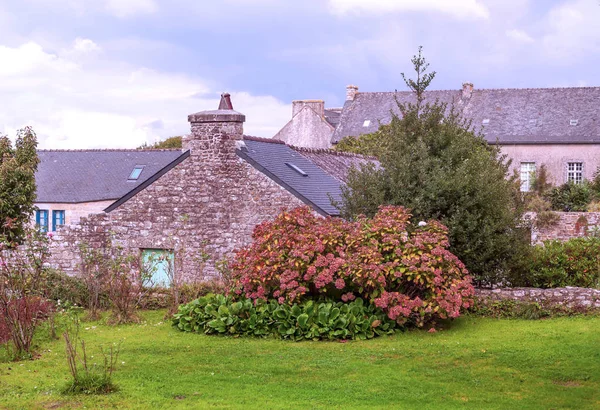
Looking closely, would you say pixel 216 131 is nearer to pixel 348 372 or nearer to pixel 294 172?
pixel 294 172

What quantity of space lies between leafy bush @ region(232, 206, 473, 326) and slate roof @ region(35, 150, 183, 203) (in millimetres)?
30155

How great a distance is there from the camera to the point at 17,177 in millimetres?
22547

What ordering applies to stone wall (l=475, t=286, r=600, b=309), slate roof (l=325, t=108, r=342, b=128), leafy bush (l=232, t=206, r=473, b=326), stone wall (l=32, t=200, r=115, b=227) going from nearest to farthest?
leafy bush (l=232, t=206, r=473, b=326)
stone wall (l=475, t=286, r=600, b=309)
stone wall (l=32, t=200, r=115, b=227)
slate roof (l=325, t=108, r=342, b=128)

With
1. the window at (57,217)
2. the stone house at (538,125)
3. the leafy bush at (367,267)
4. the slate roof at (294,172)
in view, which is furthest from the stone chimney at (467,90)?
the leafy bush at (367,267)

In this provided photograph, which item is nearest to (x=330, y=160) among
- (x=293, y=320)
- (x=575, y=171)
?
(x=293, y=320)

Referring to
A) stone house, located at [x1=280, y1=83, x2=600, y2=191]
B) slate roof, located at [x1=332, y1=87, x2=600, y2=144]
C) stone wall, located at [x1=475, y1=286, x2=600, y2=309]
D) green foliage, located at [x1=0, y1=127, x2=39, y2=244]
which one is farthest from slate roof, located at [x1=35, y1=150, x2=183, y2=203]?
stone wall, located at [x1=475, y1=286, x2=600, y2=309]

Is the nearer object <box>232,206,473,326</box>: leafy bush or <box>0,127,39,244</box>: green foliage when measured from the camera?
Answer: <box>232,206,473,326</box>: leafy bush

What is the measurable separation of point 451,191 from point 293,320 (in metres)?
4.41

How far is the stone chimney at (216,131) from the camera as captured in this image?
765 inches

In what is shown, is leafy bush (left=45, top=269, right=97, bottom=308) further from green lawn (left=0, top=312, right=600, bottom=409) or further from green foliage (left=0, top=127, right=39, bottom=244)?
green foliage (left=0, top=127, right=39, bottom=244)

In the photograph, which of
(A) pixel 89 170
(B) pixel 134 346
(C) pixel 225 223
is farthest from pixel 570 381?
(A) pixel 89 170

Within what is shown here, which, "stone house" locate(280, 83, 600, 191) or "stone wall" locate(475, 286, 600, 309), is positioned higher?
"stone house" locate(280, 83, 600, 191)

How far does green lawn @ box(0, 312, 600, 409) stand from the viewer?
951 centimetres

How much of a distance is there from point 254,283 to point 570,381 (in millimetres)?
5808
